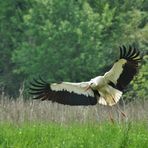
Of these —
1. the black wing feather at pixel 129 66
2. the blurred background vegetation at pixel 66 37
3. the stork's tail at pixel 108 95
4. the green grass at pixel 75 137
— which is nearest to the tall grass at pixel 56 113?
the stork's tail at pixel 108 95

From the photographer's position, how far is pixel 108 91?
13.1 metres

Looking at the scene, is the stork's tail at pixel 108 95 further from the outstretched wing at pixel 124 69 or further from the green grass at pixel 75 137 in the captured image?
the green grass at pixel 75 137

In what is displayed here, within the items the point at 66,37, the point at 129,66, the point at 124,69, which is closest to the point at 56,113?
the point at 124,69

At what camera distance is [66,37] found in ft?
118

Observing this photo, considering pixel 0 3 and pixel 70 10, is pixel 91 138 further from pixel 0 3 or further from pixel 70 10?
pixel 0 3

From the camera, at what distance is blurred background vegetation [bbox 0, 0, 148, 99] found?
35.2m

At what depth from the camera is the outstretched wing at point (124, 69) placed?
12414 mm

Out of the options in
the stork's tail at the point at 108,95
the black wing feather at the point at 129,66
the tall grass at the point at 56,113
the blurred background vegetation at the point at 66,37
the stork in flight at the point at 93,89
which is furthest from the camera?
the blurred background vegetation at the point at 66,37

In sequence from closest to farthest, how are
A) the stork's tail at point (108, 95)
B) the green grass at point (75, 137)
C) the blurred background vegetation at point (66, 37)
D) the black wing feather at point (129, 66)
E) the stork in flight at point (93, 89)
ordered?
the green grass at point (75, 137), the black wing feather at point (129, 66), the stork in flight at point (93, 89), the stork's tail at point (108, 95), the blurred background vegetation at point (66, 37)

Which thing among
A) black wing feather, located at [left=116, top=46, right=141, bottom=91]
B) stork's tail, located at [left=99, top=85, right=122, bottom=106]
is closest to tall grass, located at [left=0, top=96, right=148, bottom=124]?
stork's tail, located at [left=99, top=85, right=122, bottom=106]

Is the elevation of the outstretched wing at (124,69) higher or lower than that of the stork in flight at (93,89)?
higher

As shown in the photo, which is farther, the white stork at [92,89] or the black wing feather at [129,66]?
the white stork at [92,89]

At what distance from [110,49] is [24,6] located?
22.4 feet

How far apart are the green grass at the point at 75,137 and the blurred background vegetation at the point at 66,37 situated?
23.6 meters
